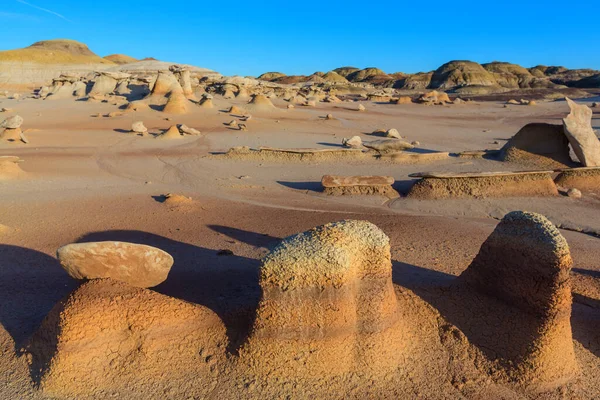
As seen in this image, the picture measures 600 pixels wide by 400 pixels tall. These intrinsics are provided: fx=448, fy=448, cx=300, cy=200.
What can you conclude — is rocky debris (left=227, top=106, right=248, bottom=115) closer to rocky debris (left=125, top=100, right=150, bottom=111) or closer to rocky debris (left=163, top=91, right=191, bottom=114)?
rocky debris (left=163, top=91, right=191, bottom=114)

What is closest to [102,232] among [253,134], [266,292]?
[266,292]

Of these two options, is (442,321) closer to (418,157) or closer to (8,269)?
(8,269)

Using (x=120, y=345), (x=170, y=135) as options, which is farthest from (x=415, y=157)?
(x=120, y=345)

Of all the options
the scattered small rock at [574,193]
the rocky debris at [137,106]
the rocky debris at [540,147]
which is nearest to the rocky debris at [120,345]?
the scattered small rock at [574,193]

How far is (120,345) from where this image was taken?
2.86 meters

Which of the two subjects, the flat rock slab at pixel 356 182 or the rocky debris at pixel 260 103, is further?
the rocky debris at pixel 260 103

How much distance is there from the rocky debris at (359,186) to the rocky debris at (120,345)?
4.99 metres

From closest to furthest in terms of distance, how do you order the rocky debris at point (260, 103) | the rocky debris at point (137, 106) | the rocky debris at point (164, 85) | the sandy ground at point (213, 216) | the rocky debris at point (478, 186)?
the sandy ground at point (213, 216), the rocky debris at point (478, 186), the rocky debris at point (137, 106), the rocky debris at point (164, 85), the rocky debris at point (260, 103)

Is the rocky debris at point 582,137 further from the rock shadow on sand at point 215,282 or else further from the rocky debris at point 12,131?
the rocky debris at point 12,131

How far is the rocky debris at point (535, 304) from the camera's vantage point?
2.81 metres

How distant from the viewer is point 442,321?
10.3ft

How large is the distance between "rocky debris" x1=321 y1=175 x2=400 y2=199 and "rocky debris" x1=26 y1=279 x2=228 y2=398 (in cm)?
499

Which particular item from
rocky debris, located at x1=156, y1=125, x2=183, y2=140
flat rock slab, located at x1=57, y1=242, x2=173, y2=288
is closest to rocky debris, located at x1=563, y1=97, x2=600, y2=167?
flat rock slab, located at x1=57, y1=242, x2=173, y2=288

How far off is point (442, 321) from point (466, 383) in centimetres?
47
